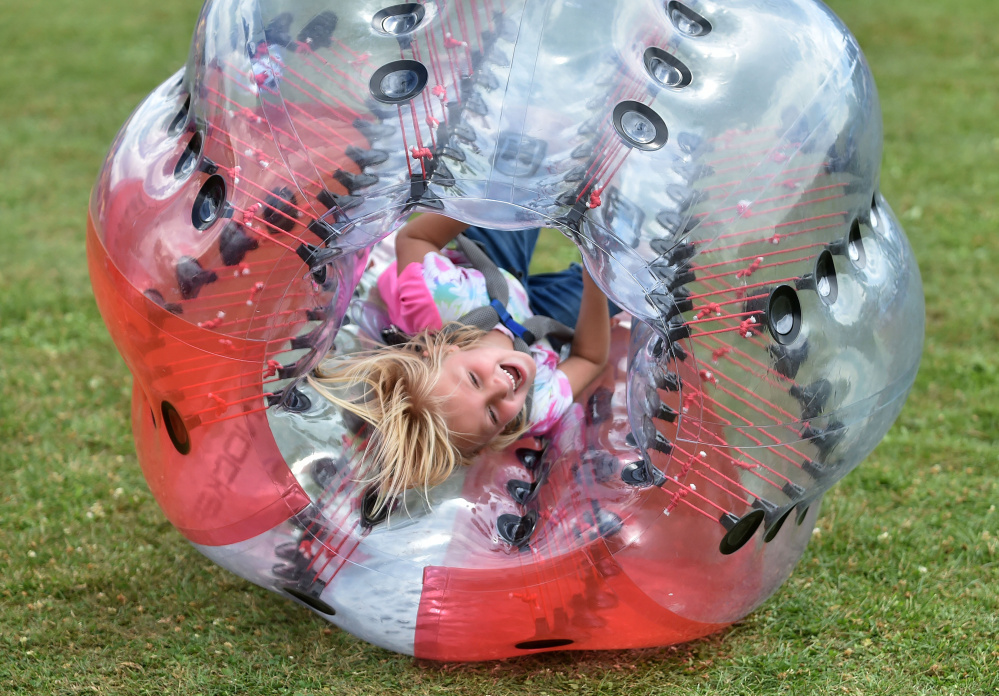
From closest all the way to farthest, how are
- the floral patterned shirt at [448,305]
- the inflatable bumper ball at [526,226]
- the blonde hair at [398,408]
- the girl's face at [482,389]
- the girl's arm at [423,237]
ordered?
the inflatable bumper ball at [526,226]
the blonde hair at [398,408]
the girl's face at [482,389]
the floral patterned shirt at [448,305]
the girl's arm at [423,237]

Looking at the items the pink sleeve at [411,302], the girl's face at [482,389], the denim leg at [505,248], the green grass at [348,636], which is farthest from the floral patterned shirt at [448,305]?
the green grass at [348,636]

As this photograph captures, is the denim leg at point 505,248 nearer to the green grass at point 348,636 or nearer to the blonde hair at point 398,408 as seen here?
the blonde hair at point 398,408

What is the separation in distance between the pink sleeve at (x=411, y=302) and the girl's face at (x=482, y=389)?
199mm

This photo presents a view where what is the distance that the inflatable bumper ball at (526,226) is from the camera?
2080mm

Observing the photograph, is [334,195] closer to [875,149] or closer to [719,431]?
[719,431]

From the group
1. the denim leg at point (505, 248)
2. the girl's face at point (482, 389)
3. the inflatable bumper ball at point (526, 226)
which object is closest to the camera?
the inflatable bumper ball at point (526, 226)

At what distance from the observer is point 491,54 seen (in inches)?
82.4

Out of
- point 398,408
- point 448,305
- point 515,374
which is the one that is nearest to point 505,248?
point 448,305

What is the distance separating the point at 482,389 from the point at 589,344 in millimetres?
423

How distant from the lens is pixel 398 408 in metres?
2.55

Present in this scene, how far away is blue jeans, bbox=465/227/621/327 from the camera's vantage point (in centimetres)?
342

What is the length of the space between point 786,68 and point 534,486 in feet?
4.20

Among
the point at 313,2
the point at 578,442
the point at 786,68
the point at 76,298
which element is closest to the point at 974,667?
the point at 578,442

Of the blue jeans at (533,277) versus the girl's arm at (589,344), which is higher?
the girl's arm at (589,344)
